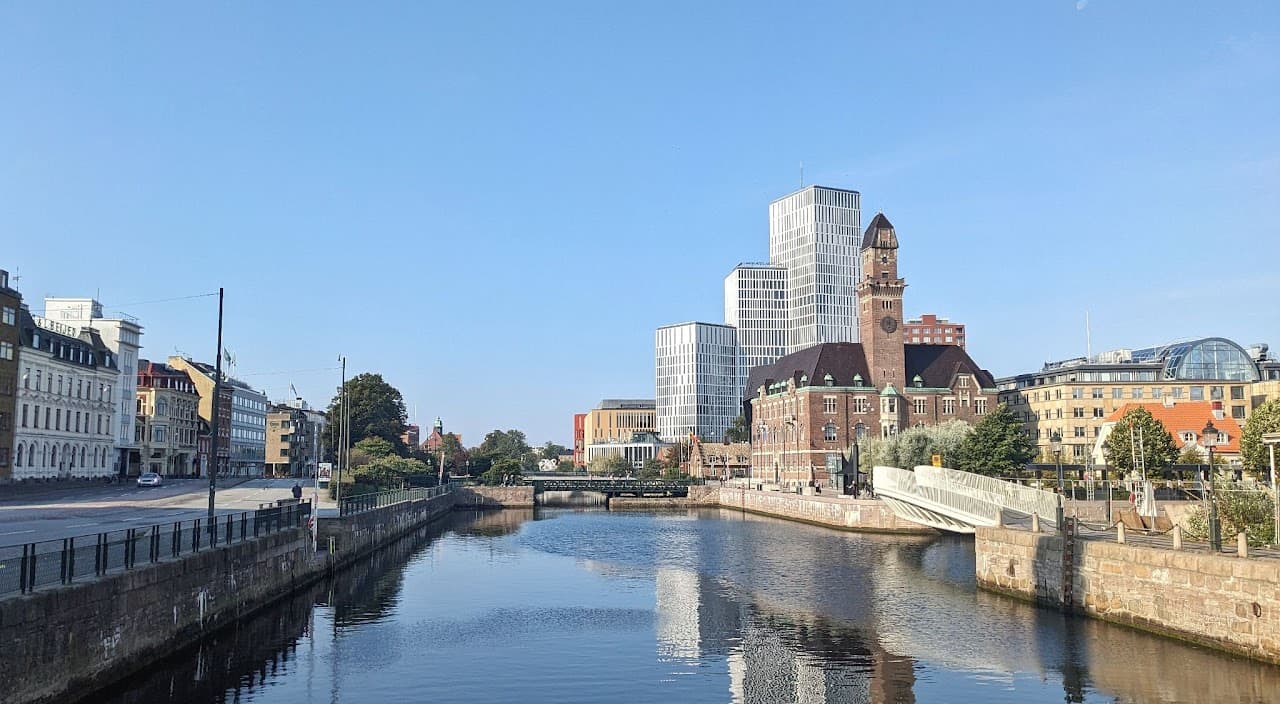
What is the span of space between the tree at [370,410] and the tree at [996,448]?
7439cm

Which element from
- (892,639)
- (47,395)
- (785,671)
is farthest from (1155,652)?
(47,395)

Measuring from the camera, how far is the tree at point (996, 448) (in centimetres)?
8525

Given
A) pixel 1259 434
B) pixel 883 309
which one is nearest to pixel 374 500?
pixel 1259 434

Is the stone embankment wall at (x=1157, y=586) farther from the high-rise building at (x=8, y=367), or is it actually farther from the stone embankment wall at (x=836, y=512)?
the high-rise building at (x=8, y=367)

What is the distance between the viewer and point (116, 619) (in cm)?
2402

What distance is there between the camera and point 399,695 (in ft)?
83.2

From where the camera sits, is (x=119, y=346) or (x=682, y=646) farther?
(x=119, y=346)

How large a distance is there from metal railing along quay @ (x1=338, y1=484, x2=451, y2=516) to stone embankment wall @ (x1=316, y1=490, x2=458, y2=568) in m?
0.43

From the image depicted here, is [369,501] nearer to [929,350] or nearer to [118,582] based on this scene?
[118,582]

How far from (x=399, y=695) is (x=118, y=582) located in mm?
7622

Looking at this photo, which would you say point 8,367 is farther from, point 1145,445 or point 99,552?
point 1145,445

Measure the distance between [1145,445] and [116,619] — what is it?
247ft

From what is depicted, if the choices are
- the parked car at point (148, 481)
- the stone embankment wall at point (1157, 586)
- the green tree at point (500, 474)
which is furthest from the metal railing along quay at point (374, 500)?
the green tree at point (500, 474)

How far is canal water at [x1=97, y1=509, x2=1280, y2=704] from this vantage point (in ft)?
84.6
